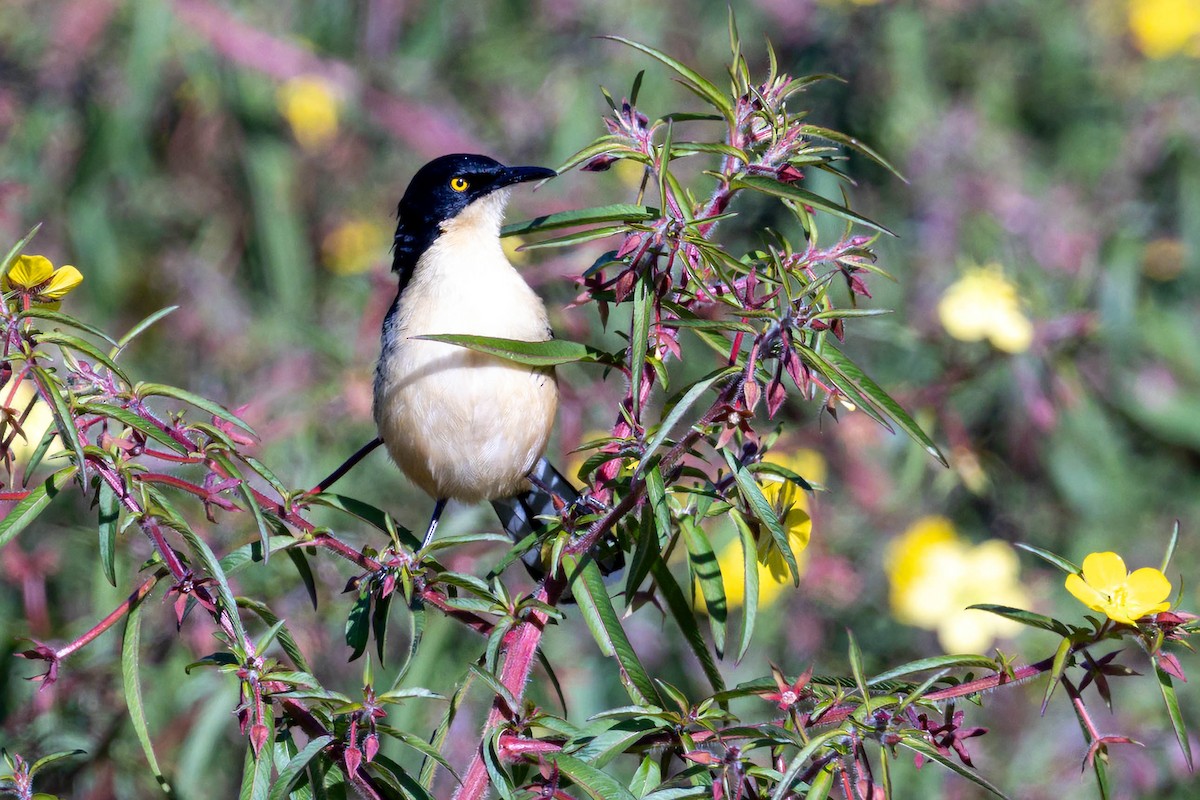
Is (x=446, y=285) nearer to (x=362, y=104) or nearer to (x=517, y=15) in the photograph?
(x=362, y=104)

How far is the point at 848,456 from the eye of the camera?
18.8ft

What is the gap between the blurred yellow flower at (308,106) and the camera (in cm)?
643

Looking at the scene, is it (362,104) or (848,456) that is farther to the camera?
(362,104)

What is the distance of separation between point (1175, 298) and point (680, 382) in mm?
2335

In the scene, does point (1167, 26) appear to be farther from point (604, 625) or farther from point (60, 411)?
point (60, 411)

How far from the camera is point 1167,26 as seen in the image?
6582 millimetres

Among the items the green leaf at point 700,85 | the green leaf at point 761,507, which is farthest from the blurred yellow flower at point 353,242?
the green leaf at point 761,507

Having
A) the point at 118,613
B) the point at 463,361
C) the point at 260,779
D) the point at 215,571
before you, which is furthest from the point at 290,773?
the point at 463,361

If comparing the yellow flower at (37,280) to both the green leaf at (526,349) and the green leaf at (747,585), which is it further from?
the green leaf at (747,585)

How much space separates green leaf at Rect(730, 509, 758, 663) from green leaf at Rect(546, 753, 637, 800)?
24cm

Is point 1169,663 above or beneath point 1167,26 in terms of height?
beneath

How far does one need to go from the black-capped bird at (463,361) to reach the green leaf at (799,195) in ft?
4.22

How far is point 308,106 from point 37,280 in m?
4.95

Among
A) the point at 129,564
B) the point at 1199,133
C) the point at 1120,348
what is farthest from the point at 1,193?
the point at 1199,133
